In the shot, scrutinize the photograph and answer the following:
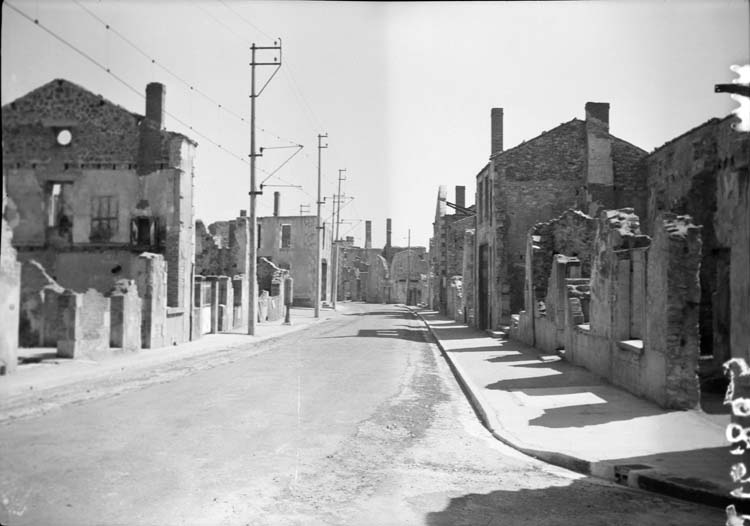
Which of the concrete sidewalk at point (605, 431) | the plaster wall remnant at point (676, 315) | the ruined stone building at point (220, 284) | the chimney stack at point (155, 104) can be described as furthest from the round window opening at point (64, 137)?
the ruined stone building at point (220, 284)

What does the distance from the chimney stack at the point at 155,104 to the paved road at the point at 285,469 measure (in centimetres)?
541

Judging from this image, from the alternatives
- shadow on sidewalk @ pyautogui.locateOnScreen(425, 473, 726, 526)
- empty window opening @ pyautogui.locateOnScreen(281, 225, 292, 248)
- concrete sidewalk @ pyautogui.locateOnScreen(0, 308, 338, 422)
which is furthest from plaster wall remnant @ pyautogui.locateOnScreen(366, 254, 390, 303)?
shadow on sidewalk @ pyautogui.locateOnScreen(425, 473, 726, 526)

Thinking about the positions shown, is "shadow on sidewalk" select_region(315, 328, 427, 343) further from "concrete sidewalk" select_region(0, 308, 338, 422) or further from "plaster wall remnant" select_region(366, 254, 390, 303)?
"plaster wall remnant" select_region(366, 254, 390, 303)

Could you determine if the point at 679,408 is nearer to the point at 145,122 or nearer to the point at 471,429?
the point at 471,429

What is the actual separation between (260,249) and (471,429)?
57.8 m

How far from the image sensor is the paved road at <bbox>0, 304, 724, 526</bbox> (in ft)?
18.8

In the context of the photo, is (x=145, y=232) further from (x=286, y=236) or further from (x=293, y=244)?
(x=286, y=236)

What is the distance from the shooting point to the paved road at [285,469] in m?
5.73

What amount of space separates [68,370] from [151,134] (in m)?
5.44

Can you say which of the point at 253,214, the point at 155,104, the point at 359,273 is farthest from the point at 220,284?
the point at 359,273

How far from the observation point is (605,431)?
9008 mm

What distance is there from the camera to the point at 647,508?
6082mm

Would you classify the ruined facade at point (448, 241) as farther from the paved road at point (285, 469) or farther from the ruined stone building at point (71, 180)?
the paved road at point (285, 469)

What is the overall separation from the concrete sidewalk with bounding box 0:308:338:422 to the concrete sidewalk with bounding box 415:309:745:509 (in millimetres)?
7152
